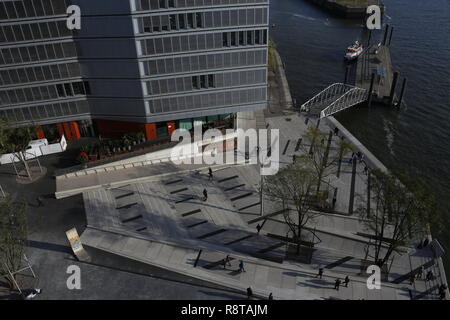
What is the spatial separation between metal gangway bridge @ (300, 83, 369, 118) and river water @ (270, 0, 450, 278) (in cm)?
241

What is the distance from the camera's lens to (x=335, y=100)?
77.1 meters

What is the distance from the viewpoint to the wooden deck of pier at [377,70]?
8244 centimetres

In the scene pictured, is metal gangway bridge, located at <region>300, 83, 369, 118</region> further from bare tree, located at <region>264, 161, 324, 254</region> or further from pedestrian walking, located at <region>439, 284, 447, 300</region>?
pedestrian walking, located at <region>439, 284, 447, 300</region>

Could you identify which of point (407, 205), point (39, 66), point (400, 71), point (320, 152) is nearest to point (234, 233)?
point (320, 152)

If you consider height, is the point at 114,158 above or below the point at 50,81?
below

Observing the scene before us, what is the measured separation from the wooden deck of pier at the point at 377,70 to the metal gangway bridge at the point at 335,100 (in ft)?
13.1

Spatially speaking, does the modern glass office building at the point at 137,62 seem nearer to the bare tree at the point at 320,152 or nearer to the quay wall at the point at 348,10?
the bare tree at the point at 320,152

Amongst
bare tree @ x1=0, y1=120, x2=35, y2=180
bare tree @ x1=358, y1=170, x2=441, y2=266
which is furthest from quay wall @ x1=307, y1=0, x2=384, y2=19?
bare tree @ x1=0, y1=120, x2=35, y2=180

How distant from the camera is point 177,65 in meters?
54.7

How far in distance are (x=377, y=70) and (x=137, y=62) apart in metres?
59.5

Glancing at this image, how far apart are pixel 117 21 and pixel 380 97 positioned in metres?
56.1

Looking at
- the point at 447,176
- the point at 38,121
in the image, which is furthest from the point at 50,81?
the point at 447,176

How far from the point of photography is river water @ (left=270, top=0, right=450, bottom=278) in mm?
65062

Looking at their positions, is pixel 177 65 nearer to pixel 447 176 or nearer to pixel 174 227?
pixel 174 227
